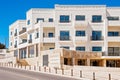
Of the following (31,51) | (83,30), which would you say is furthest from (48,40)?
(31,51)

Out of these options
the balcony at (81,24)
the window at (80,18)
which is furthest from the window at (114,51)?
the window at (80,18)

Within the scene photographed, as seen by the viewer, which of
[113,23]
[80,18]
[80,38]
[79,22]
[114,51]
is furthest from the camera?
[114,51]

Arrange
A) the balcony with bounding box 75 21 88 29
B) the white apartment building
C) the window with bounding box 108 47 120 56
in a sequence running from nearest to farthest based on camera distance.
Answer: the balcony with bounding box 75 21 88 29 → the white apartment building → the window with bounding box 108 47 120 56

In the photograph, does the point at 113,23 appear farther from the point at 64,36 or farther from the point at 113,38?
the point at 64,36

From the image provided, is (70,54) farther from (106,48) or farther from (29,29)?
(29,29)

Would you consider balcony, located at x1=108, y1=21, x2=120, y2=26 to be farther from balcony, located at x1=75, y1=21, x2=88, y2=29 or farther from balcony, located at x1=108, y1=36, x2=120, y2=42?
balcony, located at x1=75, y1=21, x2=88, y2=29

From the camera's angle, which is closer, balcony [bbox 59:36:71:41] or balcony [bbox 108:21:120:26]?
balcony [bbox 108:21:120:26]

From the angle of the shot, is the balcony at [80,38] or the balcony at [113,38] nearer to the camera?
the balcony at [80,38]

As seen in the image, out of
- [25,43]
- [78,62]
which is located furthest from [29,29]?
[78,62]

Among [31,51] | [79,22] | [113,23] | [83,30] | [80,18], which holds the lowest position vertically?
[31,51]

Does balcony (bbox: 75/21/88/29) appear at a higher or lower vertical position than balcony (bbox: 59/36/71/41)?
higher

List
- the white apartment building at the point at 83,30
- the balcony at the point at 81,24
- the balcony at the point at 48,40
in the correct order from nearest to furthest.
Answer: the balcony at the point at 81,24, the white apartment building at the point at 83,30, the balcony at the point at 48,40

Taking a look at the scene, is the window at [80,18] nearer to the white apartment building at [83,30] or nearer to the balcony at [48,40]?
the white apartment building at [83,30]

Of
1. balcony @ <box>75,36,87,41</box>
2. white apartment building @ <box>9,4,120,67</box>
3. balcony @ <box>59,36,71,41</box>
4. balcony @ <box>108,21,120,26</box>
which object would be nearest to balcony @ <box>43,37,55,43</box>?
white apartment building @ <box>9,4,120,67</box>
